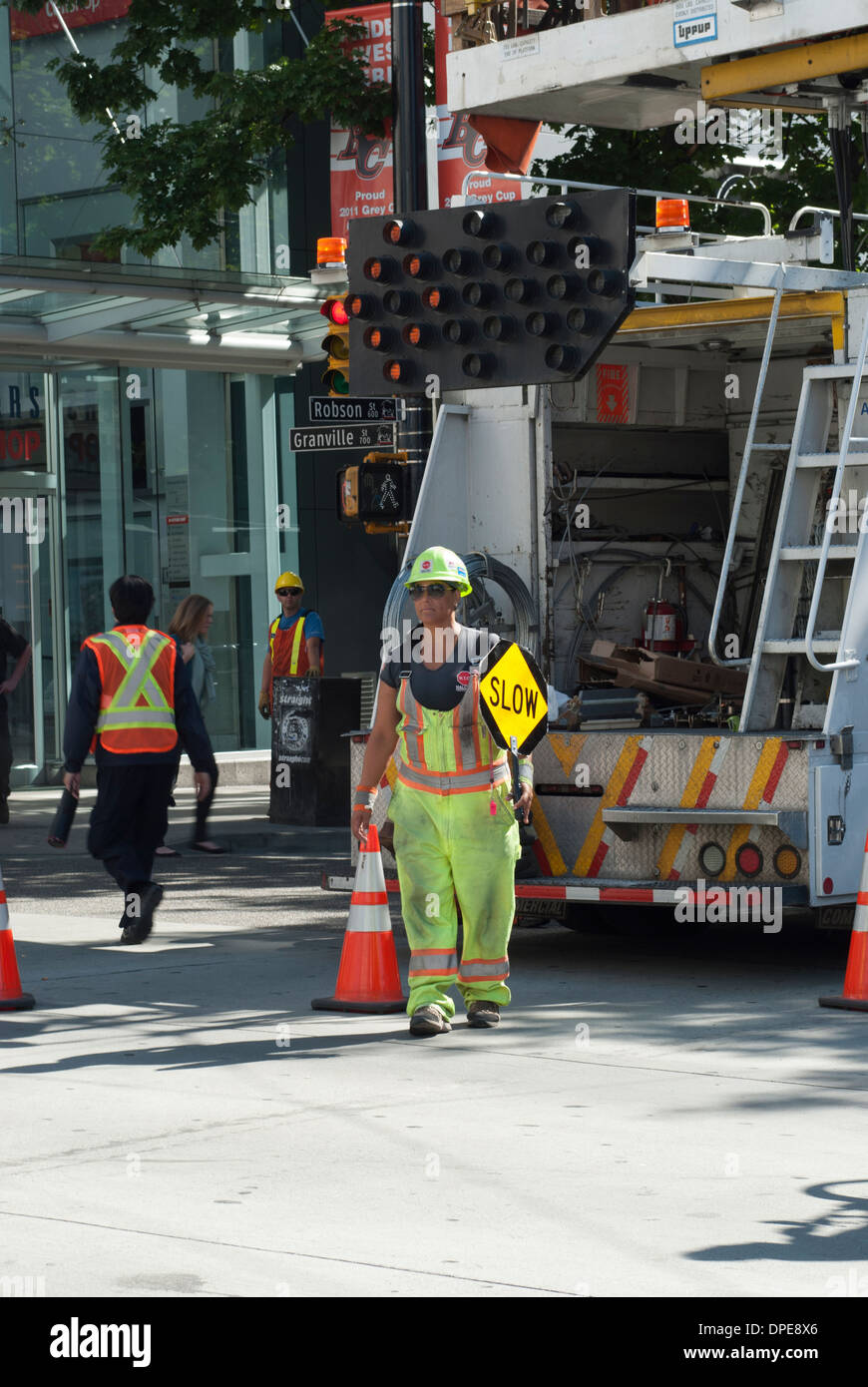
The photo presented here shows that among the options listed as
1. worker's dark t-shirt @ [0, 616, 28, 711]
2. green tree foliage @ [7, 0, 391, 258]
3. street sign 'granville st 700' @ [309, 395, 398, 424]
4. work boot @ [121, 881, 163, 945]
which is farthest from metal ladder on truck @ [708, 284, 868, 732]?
worker's dark t-shirt @ [0, 616, 28, 711]

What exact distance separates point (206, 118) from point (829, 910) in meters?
10.1

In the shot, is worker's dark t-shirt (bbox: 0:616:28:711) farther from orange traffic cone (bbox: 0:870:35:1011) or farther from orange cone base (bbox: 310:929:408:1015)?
orange cone base (bbox: 310:929:408:1015)

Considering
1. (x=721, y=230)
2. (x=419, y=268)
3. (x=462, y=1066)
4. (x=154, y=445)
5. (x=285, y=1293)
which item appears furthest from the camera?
(x=154, y=445)

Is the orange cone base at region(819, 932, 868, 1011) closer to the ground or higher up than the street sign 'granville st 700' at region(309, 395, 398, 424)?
closer to the ground

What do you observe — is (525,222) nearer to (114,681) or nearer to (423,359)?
(423,359)

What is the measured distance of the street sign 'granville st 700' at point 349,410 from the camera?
1371 cm

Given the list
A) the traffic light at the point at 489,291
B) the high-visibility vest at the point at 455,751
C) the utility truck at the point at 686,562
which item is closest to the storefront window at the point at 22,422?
the utility truck at the point at 686,562

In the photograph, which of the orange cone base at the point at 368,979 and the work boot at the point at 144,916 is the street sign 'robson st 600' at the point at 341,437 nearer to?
the work boot at the point at 144,916

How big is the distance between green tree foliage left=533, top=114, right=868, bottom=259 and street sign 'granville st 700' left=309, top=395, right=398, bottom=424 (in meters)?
2.81

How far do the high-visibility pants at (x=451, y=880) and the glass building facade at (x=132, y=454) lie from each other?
11094mm

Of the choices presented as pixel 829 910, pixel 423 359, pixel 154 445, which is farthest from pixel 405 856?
pixel 154 445

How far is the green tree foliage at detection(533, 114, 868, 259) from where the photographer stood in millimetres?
15750

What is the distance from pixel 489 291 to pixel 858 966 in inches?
136

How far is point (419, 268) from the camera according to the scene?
10266mm
